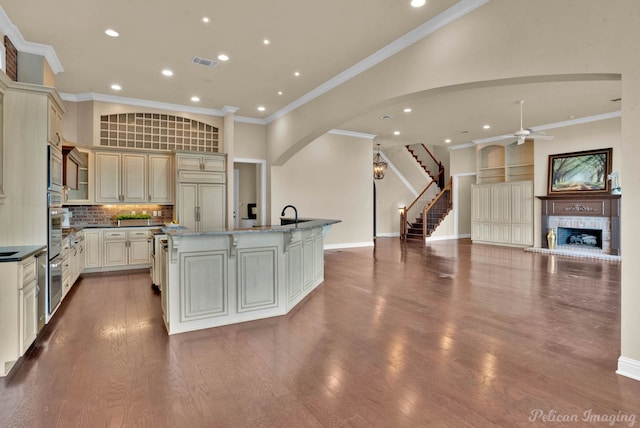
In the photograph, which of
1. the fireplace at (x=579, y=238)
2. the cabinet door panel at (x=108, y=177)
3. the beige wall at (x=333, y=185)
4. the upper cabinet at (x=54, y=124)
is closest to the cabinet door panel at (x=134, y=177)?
the cabinet door panel at (x=108, y=177)

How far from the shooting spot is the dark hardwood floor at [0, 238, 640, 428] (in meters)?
2.14

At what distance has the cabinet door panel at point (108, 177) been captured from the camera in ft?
22.0

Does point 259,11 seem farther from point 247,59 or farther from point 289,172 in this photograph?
point 289,172

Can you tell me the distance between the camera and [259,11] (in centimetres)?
398

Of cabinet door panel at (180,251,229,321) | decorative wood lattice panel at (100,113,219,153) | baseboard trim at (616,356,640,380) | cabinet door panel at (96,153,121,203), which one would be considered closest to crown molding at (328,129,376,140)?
decorative wood lattice panel at (100,113,219,153)

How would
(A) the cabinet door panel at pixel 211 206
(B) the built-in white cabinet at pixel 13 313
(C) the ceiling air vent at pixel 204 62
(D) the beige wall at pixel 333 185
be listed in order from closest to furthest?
(B) the built-in white cabinet at pixel 13 313 → (C) the ceiling air vent at pixel 204 62 → (A) the cabinet door panel at pixel 211 206 → (D) the beige wall at pixel 333 185

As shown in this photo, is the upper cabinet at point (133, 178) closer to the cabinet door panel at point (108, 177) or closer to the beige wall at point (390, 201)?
the cabinet door panel at point (108, 177)

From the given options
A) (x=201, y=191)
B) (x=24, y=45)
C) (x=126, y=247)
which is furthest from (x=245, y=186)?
(x=24, y=45)

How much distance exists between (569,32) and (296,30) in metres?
2.93

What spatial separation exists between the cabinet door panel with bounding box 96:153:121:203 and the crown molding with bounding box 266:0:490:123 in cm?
402

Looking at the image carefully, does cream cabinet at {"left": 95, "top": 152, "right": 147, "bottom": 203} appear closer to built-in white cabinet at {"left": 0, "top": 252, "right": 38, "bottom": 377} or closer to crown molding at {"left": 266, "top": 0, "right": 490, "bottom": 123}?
crown molding at {"left": 266, "top": 0, "right": 490, "bottom": 123}

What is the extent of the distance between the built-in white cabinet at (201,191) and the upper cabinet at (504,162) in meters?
8.50

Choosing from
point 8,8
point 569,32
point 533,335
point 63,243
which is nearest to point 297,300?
point 533,335

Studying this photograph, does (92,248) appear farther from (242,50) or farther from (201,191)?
(242,50)
